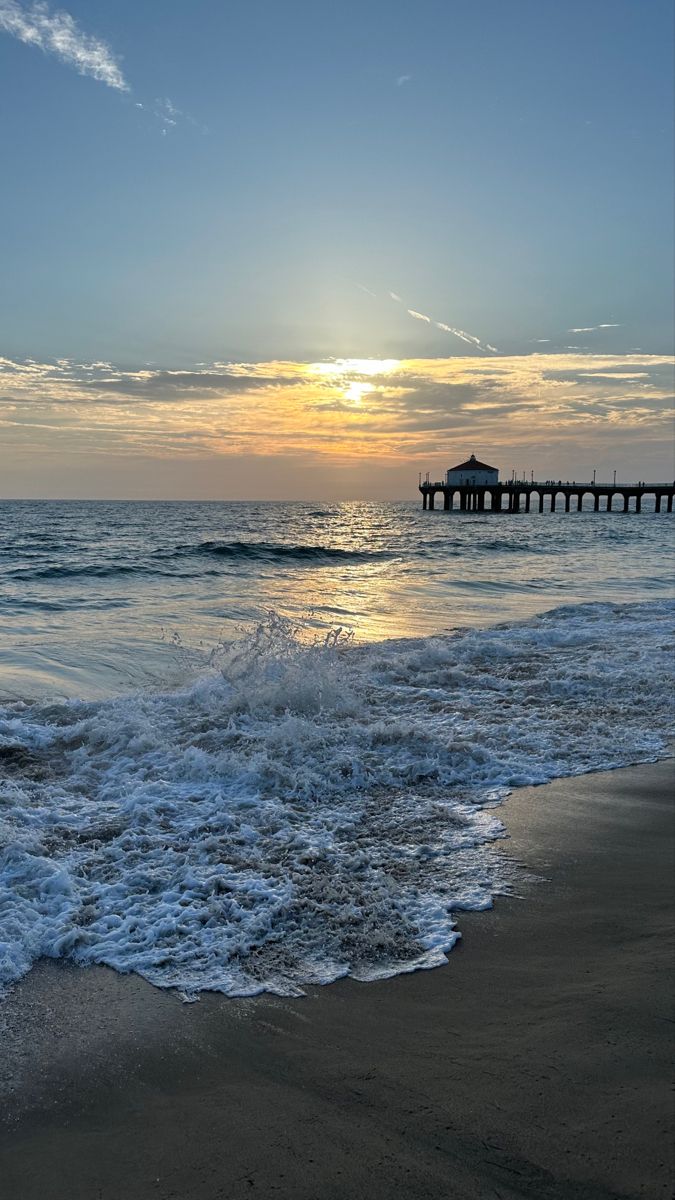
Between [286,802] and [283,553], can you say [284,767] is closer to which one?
[286,802]

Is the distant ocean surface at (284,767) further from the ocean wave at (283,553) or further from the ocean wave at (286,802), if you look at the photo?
the ocean wave at (283,553)

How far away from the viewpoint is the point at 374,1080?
2.69 meters

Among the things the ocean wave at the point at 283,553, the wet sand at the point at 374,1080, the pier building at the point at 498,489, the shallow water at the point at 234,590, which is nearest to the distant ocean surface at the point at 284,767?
the shallow water at the point at 234,590

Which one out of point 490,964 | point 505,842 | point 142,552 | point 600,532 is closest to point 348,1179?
point 490,964

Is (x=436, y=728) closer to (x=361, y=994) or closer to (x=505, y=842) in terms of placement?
(x=505, y=842)

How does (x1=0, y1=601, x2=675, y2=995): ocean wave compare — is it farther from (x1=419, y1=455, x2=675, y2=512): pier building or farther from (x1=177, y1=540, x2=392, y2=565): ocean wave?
(x1=419, y1=455, x2=675, y2=512): pier building

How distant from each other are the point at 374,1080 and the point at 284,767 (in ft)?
11.1

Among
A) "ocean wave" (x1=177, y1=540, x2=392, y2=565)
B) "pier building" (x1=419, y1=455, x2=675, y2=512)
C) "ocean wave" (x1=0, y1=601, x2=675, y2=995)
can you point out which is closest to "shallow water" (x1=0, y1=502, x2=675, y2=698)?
"ocean wave" (x1=177, y1=540, x2=392, y2=565)

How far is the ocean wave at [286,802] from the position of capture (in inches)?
144

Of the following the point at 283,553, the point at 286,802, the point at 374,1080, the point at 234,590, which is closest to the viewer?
the point at 374,1080

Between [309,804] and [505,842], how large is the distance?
1.45 metres

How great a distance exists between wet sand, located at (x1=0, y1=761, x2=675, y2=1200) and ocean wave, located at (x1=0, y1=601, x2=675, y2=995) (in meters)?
0.25

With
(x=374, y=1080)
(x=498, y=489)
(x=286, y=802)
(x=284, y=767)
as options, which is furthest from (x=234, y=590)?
(x=498, y=489)

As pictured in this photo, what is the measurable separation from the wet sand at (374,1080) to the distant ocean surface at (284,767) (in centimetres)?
24
